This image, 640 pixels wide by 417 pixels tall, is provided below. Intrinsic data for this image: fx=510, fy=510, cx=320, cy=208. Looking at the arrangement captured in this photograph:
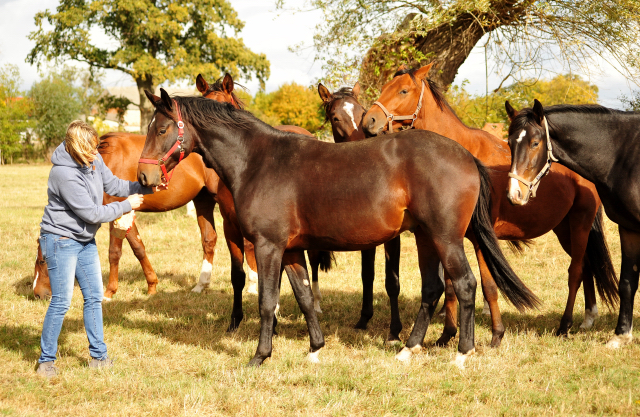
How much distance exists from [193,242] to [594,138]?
8.01 meters

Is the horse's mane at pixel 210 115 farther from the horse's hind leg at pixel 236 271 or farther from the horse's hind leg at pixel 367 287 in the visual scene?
the horse's hind leg at pixel 367 287

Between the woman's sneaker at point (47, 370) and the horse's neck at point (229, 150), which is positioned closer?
the woman's sneaker at point (47, 370)

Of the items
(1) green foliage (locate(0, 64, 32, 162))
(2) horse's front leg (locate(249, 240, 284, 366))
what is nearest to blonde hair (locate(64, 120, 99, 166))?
(2) horse's front leg (locate(249, 240, 284, 366))

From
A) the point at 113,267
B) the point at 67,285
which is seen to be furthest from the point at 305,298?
the point at 113,267

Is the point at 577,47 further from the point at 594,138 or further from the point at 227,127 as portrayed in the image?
the point at 227,127

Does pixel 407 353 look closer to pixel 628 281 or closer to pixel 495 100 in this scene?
pixel 628 281

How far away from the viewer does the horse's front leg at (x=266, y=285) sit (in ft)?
13.5

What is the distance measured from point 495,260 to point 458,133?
141cm

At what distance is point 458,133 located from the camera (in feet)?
17.0

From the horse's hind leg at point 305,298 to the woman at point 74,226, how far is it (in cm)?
138

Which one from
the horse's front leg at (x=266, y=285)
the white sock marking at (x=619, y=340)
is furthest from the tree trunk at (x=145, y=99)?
the white sock marking at (x=619, y=340)

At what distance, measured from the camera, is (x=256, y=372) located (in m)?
4.03

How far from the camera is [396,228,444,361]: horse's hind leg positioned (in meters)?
4.46

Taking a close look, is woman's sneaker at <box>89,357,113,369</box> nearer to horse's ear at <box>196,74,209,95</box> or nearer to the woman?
the woman
